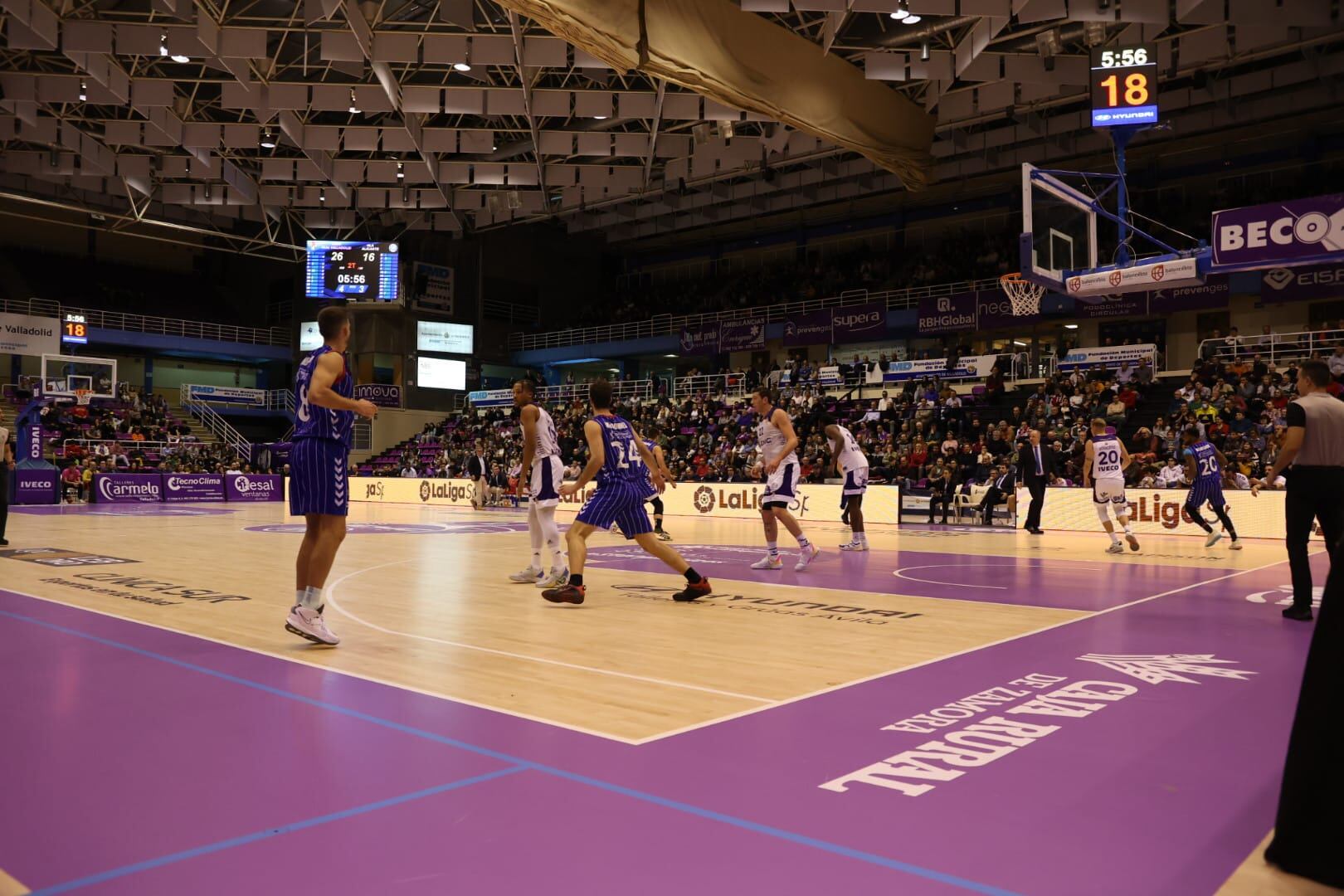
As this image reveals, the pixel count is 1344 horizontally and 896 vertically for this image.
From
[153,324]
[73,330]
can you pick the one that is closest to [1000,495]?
[73,330]

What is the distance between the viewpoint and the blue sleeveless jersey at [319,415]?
565 cm

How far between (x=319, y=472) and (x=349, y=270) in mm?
33301

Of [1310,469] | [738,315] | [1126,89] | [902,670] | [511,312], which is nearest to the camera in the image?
[902,670]

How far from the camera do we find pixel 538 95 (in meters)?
25.5

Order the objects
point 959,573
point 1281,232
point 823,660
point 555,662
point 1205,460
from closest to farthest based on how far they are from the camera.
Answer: point 555,662 < point 823,660 < point 959,573 < point 1205,460 < point 1281,232

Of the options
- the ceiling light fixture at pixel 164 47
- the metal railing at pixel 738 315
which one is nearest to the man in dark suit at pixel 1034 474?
the metal railing at pixel 738 315

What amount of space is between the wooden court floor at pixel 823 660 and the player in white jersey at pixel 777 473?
1.28 ft

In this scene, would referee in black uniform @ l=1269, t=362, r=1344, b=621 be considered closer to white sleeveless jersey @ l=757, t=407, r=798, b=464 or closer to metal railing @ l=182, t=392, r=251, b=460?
white sleeveless jersey @ l=757, t=407, r=798, b=464

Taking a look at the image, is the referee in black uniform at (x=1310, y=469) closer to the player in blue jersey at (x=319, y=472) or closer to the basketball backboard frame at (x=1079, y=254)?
the player in blue jersey at (x=319, y=472)

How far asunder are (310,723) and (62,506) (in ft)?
81.7

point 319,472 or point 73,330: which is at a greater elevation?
point 73,330

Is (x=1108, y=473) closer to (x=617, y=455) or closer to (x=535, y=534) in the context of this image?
(x=535, y=534)

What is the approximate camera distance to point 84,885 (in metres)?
2.43

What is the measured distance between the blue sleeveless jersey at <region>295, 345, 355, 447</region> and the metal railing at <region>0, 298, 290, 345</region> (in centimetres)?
3738
